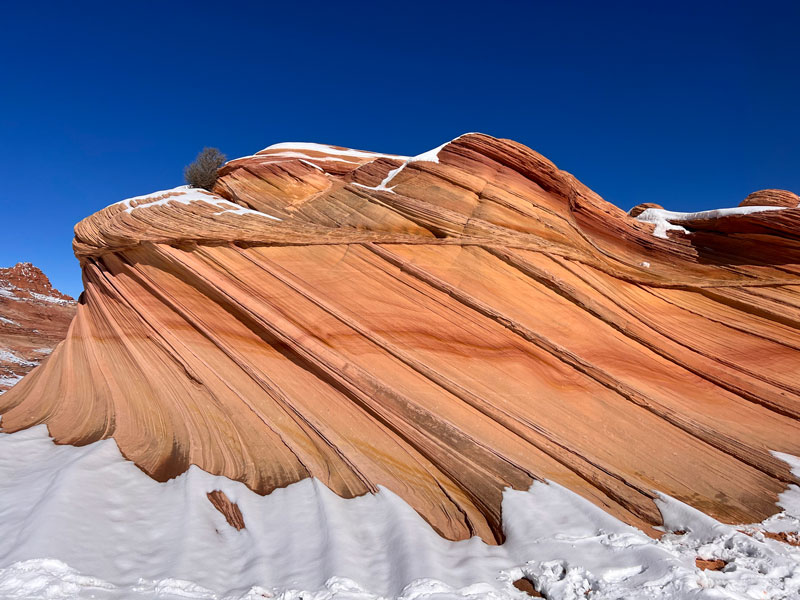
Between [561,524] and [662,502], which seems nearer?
[561,524]

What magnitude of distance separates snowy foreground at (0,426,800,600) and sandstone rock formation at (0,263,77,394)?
11.1 meters

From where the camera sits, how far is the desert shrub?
1215 cm

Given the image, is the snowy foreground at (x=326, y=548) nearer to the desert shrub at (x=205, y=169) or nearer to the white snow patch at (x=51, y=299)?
the desert shrub at (x=205, y=169)

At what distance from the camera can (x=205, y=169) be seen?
12.2m

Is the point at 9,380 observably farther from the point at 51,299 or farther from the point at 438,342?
the point at 51,299

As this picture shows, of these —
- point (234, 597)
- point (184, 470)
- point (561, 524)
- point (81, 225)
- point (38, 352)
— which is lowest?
point (234, 597)

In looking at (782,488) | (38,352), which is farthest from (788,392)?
(38,352)

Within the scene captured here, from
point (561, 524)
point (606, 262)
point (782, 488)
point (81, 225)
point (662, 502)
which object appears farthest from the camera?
point (81, 225)

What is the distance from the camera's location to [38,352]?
1806 cm

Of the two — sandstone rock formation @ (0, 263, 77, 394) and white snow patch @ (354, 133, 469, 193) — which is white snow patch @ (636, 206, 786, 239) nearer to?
white snow patch @ (354, 133, 469, 193)

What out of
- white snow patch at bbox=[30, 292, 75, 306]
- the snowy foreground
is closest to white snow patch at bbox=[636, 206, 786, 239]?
the snowy foreground

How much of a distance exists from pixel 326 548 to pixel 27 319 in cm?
2875

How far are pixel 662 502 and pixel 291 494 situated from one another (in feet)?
14.5

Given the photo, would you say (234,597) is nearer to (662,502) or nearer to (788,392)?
(662,502)
